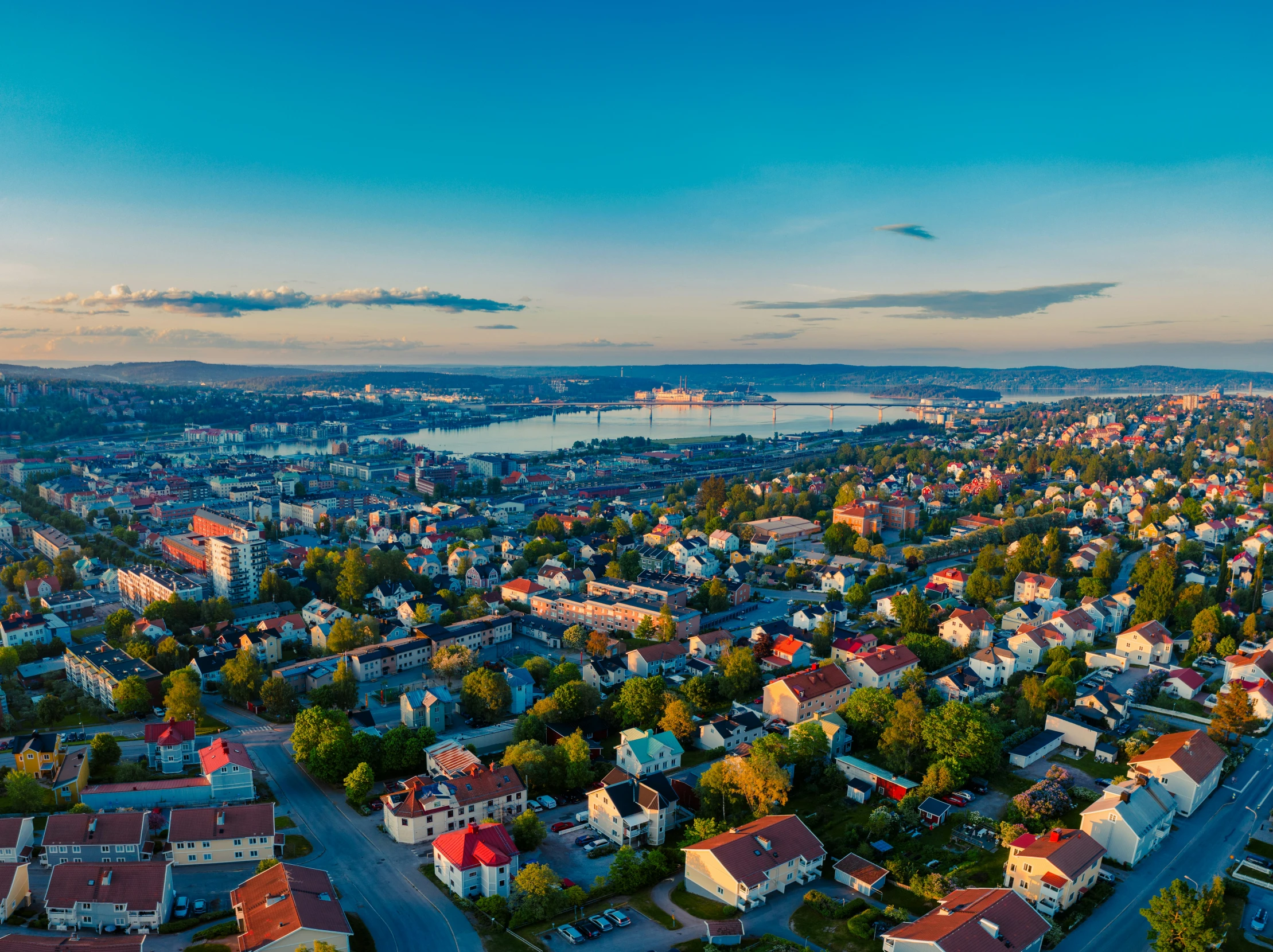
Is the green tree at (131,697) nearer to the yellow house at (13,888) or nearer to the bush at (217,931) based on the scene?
the yellow house at (13,888)

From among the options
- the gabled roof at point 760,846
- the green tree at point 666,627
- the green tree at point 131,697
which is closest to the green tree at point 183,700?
the green tree at point 131,697

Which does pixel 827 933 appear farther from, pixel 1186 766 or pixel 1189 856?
pixel 1186 766

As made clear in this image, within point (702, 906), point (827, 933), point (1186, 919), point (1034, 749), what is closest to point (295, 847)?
point (702, 906)

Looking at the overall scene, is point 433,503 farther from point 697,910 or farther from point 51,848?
point 697,910

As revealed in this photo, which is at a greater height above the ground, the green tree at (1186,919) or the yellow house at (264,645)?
the green tree at (1186,919)

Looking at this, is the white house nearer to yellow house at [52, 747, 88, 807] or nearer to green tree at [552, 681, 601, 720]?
green tree at [552, 681, 601, 720]
